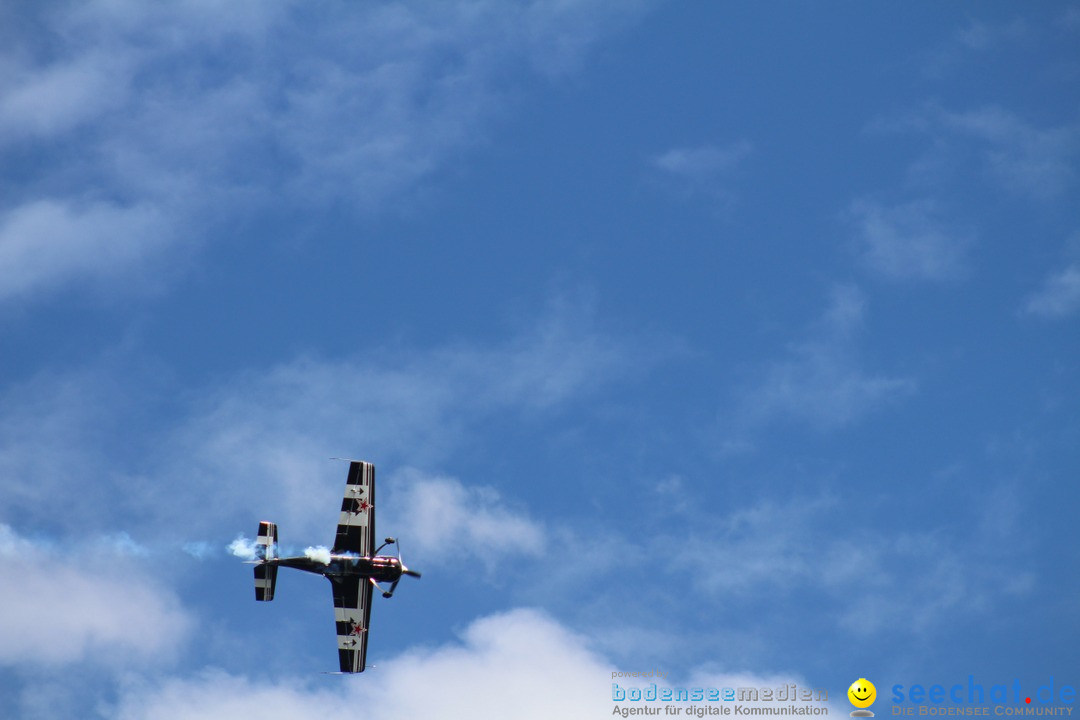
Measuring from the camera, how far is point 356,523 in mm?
122562

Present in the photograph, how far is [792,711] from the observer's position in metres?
111

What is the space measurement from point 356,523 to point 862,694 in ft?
153

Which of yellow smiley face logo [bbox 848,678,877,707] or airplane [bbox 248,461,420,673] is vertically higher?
airplane [bbox 248,461,420,673]

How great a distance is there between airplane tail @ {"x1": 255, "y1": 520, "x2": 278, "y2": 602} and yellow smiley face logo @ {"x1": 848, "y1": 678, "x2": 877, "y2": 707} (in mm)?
51359

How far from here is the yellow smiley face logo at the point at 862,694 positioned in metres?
118

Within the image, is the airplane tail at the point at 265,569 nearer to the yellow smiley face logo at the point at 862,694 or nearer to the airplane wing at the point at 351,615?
the airplane wing at the point at 351,615

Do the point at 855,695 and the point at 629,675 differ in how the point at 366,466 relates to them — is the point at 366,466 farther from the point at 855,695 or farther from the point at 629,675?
the point at 855,695

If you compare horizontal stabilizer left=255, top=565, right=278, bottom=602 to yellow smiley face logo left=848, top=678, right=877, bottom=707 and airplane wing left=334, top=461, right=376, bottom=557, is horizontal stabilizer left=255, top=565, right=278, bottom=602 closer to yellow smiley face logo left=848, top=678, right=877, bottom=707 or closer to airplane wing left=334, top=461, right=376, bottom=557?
airplane wing left=334, top=461, right=376, bottom=557

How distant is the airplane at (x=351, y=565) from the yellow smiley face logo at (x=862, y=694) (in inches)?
1548

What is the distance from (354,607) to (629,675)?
1036 inches

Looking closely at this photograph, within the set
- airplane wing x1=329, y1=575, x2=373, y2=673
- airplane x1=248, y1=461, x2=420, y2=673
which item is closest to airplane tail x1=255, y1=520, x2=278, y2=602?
airplane x1=248, y1=461, x2=420, y2=673

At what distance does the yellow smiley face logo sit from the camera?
11812cm

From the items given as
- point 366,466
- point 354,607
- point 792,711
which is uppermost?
point 366,466

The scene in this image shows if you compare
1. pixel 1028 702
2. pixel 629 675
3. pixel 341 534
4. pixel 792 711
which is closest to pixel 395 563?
pixel 341 534
